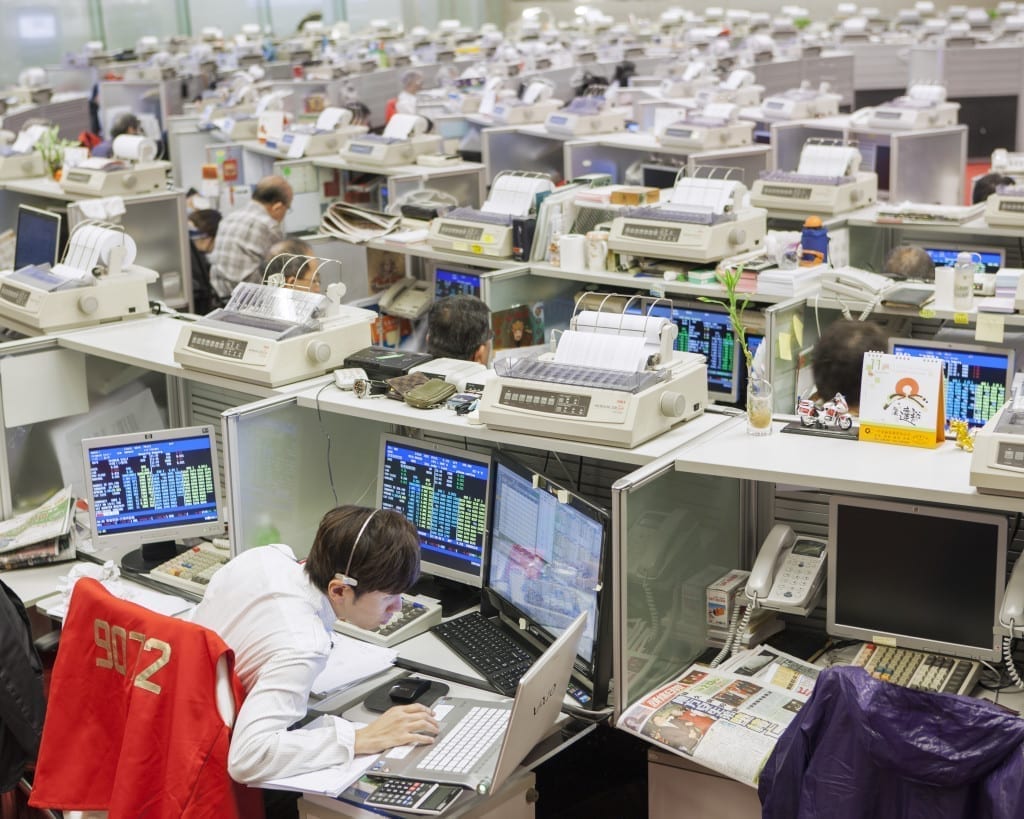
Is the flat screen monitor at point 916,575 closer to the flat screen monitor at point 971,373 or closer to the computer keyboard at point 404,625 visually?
the computer keyboard at point 404,625

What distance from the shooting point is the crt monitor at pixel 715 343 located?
4.95 m

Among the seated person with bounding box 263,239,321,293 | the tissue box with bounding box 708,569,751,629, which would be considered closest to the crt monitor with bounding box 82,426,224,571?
the seated person with bounding box 263,239,321,293

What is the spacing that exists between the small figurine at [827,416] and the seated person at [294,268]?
4.91ft

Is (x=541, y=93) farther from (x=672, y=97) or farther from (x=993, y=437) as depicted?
(x=993, y=437)

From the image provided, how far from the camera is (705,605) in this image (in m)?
2.93

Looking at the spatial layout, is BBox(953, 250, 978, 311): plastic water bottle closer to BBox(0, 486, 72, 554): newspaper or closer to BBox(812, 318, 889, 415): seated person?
BBox(812, 318, 889, 415): seated person

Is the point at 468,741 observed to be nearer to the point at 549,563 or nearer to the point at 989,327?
the point at 549,563

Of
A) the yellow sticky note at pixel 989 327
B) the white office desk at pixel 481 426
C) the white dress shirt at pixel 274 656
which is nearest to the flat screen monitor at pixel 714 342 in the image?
the yellow sticky note at pixel 989 327

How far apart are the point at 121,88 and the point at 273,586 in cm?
1208

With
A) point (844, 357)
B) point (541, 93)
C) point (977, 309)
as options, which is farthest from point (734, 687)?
point (541, 93)

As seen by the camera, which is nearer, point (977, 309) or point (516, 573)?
point (516, 573)

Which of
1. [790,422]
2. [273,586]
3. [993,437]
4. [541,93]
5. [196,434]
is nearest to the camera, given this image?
[993,437]

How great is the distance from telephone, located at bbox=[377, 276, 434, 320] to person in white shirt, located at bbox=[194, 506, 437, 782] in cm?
339

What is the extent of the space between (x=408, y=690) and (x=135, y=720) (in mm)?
625
